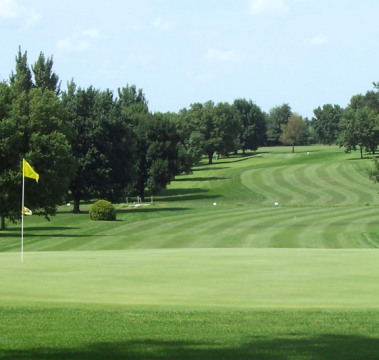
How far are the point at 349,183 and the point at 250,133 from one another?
211 ft

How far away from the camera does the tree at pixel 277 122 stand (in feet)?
599

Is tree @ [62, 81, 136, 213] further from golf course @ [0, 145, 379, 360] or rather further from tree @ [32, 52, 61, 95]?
golf course @ [0, 145, 379, 360]

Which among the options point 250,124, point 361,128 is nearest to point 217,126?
point 250,124

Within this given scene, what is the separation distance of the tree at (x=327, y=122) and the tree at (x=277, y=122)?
860 centimetres

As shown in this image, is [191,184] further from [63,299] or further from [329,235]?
[63,299]

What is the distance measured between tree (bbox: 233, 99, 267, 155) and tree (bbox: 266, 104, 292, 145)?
2477 cm

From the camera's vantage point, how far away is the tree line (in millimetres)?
42969

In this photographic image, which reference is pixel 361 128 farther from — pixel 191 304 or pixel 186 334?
pixel 186 334

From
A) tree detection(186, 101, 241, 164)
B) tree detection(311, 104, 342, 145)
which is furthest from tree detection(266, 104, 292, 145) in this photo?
tree detection(186, 101, 241, 164)

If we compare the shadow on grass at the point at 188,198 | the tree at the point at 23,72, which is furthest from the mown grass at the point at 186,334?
the shadow on grass at the point at 188,198

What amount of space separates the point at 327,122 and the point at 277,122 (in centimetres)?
1560

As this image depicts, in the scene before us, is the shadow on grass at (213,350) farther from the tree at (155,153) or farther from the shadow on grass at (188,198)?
the shadow on grass at (188,198)

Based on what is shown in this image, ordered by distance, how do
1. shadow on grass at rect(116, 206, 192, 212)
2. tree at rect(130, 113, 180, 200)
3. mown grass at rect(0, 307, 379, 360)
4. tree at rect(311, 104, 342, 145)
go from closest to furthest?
mown grass at rect(0, 307, 379, 360), shadow on grass at rect(116, 206, 192, 212), tree at rect(130, 113, 180, 200), tree at rect(311, 104, 342, 145)

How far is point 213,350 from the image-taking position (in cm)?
834
